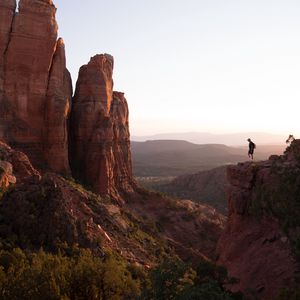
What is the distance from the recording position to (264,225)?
66.7 feet

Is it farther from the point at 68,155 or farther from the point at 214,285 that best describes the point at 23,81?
the point at 214,285

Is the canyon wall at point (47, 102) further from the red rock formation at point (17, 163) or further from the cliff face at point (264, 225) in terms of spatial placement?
the cliff face at point (264, 225)

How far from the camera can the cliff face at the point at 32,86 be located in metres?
36.9

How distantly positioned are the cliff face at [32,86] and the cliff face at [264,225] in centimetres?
1928

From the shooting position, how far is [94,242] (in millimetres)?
19922

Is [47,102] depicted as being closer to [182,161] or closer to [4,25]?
[4,25]

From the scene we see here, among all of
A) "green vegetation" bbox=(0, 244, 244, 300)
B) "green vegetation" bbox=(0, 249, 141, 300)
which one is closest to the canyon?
"green vegetation" bbox=(0, 244, 244, 300)

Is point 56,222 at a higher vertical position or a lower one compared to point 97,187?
higher

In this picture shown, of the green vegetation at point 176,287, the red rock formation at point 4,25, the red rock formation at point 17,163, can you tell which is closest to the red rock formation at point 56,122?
the red rock formation at point 4,25

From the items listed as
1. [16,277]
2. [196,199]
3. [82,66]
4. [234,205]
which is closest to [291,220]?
[234,205]

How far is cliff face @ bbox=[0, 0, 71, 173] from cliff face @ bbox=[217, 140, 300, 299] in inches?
759

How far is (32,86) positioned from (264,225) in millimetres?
25027

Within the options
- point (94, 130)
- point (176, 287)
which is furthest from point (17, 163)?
point (176, 287)

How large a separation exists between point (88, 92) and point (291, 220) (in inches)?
1201
